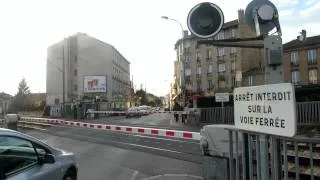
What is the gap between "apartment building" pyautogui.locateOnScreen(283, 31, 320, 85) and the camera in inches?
3054

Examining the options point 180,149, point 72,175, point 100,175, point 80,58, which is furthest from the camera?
point 80,58

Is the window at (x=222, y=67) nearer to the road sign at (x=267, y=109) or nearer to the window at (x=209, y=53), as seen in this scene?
the window at (x=209, y=53)

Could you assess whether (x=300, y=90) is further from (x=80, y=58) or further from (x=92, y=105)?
(x=80, y=58)

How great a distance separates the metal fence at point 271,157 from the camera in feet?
17.9

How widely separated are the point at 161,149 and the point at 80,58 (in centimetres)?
9006

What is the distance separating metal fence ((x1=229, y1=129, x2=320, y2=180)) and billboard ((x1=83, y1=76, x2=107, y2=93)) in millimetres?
84596

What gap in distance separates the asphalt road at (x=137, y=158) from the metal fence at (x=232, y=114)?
480 inches

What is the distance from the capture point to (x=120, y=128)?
18.0 m

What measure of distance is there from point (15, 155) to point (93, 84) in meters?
86.0

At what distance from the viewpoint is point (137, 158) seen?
1542 cm

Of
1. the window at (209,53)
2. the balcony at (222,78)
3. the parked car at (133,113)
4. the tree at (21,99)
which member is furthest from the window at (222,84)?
the tree at (21,99)

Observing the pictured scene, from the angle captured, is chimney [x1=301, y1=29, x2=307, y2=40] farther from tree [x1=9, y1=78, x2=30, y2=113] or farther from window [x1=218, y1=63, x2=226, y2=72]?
tree [x1=9, y1=78, x2=30, y2=113]

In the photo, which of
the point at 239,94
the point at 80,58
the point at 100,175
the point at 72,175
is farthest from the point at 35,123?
the point at 80,58

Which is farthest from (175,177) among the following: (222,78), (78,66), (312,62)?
(78,66)
